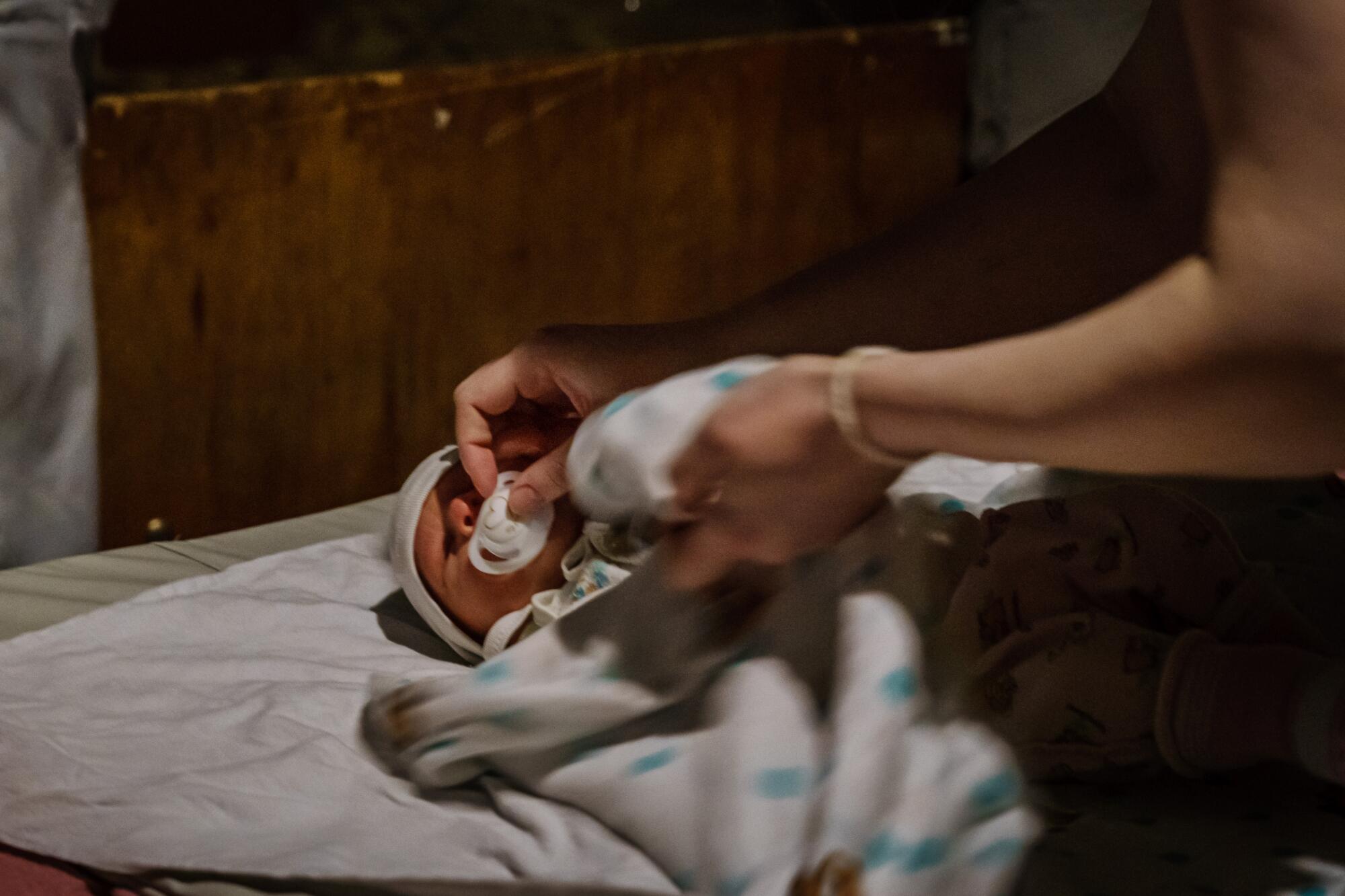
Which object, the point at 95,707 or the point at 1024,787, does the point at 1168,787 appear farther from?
the point at 95,707

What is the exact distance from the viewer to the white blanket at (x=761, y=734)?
750 millimetres

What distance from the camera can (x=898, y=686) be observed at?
79cm

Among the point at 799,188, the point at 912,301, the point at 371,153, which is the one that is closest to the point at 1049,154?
the point at 912,301

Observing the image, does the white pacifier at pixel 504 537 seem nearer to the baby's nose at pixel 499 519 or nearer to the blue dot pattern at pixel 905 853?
the baby's nose at pixel 499 519

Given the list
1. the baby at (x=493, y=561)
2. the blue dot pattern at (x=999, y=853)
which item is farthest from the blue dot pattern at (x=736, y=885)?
the baby at (x=493, y=561)

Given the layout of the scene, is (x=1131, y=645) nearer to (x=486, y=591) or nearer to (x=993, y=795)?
(x=993, y=795)

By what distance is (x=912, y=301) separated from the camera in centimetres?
106

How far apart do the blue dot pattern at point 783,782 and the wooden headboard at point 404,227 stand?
1049 millimetres

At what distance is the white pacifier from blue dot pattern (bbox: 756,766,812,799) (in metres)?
0.43

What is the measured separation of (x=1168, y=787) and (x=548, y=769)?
41 cm

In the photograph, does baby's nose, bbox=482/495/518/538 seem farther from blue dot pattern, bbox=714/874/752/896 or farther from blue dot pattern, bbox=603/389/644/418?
blue dot pattern, bbox=714/874/752/896

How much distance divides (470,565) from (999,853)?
566 mm

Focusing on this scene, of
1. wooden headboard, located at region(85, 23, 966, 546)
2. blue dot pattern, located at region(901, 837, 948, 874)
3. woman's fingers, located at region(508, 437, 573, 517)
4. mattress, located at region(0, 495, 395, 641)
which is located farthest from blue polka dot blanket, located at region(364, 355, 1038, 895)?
wooden headboard, located at region(85, 23, 966, 546)

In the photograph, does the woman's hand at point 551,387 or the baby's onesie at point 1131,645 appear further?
the woman's hand at point 551,387
